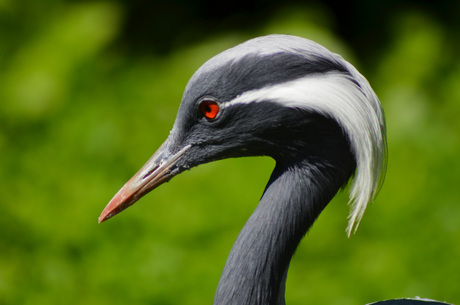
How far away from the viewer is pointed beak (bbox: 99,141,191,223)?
1794 mm

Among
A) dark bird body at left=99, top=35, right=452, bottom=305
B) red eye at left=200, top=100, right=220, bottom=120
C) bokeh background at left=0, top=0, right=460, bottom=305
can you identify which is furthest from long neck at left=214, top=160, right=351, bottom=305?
bokeh background at left=0, top=0, right=460, bottom=305

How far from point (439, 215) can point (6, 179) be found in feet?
8.32

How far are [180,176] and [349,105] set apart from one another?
6.73 feet

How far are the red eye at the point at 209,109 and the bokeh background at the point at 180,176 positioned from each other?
1804mm

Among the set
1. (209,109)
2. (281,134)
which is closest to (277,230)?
(281,134)

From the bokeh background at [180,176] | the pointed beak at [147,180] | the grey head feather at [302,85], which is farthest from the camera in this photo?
the bokeh background at [180,176]

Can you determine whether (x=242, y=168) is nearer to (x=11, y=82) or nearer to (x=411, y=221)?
(x=411, y=221)

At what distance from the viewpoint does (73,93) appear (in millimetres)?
3900

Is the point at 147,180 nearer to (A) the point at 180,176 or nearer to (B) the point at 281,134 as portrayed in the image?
(B) the point at 281,134

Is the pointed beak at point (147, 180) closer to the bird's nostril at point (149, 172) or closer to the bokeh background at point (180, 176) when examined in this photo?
the bird's nostril at point (149, 172)

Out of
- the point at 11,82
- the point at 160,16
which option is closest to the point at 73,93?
the point at 11,82

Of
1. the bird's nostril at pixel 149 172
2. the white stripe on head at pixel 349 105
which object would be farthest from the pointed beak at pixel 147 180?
the white stripe on head at pixel 349 105

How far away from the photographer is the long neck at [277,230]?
169 centimetres

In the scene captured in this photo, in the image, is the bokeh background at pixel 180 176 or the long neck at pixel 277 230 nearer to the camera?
the long neck at pixel 277 230
